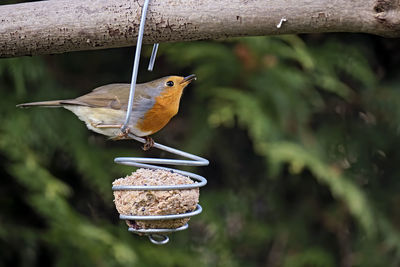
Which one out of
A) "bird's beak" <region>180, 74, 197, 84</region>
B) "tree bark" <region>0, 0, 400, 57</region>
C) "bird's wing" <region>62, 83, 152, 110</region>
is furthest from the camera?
"bird's wing" <region>62, 83, 152, 110</region>

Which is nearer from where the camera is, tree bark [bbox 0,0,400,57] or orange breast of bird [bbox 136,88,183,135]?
tree bark [bbox 0,0,400,57]

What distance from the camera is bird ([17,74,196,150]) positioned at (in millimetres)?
1860

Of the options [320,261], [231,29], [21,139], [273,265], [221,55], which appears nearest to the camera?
[231,29]

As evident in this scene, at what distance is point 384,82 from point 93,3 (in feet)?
7.55

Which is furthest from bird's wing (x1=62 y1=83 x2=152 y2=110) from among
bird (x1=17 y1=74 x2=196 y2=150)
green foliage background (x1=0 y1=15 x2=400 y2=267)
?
green foliage background (x1=0 y1=15 x2=400 y2=267)

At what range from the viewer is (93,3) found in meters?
1.50

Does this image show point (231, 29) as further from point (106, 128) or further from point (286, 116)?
point (286, 116)

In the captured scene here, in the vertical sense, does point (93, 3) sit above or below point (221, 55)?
above

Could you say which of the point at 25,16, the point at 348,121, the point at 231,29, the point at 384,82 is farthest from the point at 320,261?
the point at 25,16

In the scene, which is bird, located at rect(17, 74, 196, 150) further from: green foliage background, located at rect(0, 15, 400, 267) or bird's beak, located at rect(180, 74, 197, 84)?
green foliage background, located at rect(0, 15, 400, 267)

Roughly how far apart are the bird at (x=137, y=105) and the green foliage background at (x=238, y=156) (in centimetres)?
73

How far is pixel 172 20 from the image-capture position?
4.78 feet

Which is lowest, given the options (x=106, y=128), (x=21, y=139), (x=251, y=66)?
(x=21, y=139)

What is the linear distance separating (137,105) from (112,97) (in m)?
0.11
